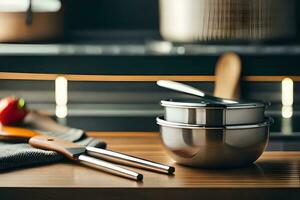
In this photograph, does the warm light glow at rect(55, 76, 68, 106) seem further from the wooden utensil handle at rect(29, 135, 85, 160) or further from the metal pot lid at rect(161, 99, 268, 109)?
the metal pot lid at rect(161, 99, 268, 109)

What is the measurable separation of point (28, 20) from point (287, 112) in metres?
0.78

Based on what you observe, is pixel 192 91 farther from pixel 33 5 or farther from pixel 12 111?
pixel 33 5

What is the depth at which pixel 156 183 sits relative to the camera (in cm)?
117

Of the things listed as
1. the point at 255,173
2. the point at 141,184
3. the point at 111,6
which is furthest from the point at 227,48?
the point at 141,184

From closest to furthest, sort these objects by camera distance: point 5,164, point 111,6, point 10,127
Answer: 1. point 5,164
2. point 10,127
3. point 111,6

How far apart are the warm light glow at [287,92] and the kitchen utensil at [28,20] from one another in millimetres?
672

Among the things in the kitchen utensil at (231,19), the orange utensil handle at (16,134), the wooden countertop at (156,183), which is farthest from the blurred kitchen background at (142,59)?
the wooden countertop at (156,183)

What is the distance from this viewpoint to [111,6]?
6.86ft

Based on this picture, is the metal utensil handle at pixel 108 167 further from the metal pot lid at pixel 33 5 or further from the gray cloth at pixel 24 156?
the metal pot lid at pixel 33 5

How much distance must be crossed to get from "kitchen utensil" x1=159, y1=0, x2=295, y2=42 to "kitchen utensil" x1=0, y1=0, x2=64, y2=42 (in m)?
0.37

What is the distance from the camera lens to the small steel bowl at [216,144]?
4.14ft

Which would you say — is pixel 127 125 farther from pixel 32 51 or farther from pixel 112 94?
pixel 32 51

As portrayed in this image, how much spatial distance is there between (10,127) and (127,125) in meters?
0.37

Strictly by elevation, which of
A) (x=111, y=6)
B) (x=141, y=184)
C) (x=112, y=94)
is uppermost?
(x=111, y=6)
